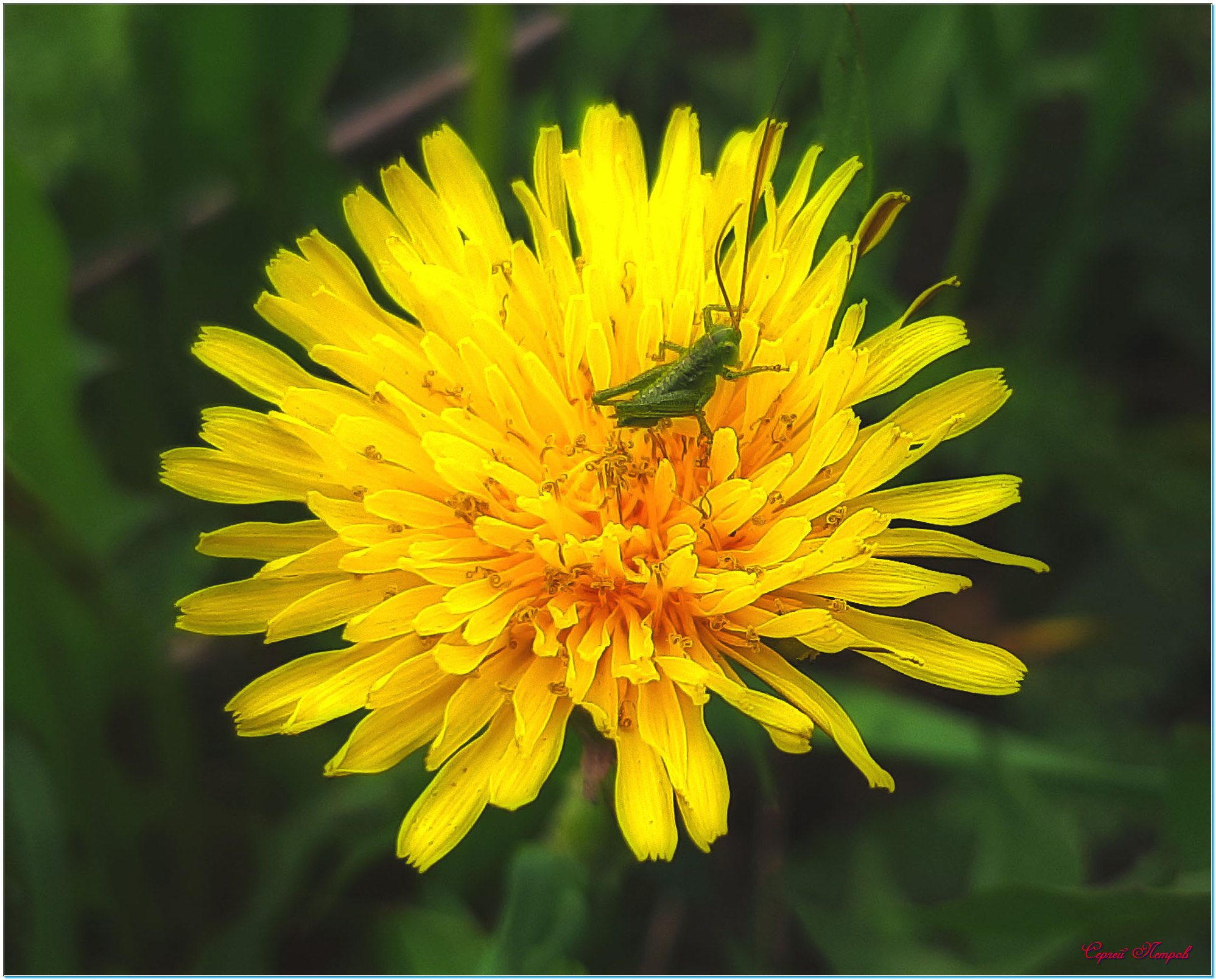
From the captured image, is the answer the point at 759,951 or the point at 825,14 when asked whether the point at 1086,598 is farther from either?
the point at 825,14

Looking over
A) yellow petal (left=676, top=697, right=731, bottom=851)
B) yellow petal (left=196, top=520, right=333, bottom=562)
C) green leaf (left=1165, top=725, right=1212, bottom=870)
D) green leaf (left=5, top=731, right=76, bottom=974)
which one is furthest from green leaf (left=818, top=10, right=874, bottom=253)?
green leaf (left=5, top=731, right=76, bottom=974)

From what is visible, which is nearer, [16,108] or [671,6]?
[16,108]

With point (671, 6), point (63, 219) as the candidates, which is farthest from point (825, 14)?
point (63, 219)

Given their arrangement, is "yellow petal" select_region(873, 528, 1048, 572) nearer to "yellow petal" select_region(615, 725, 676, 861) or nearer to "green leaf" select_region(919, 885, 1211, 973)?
"yellow petal" select_region(615, 725, 676, 861)

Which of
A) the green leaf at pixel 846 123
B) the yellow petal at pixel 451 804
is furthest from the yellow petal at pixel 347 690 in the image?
the green leaf at pixel 846 123

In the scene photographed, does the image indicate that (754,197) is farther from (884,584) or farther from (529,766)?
(529,766)

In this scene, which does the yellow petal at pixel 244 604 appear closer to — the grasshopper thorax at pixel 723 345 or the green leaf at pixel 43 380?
the grasshopper thorax at pixel 723 345

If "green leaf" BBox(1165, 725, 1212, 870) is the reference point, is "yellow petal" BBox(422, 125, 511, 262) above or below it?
above
